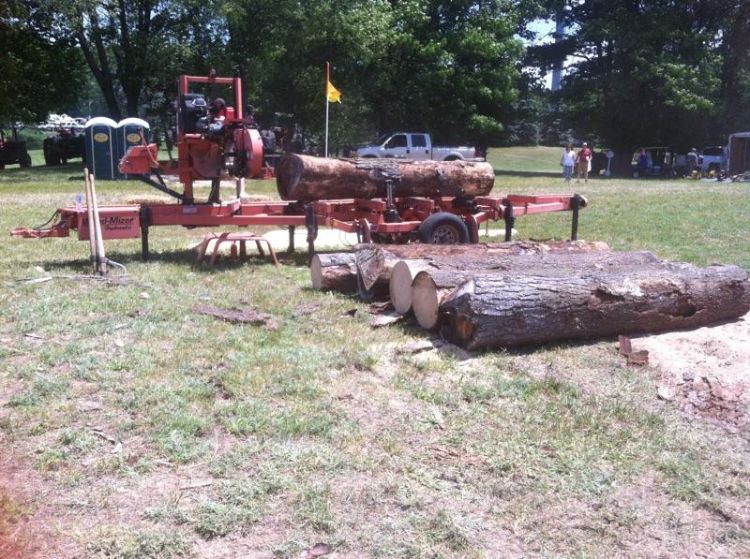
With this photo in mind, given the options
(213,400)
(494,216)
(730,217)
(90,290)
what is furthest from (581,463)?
(730,217)

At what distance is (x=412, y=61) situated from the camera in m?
37.0

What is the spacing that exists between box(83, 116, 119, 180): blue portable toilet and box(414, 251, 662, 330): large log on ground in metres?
19.2

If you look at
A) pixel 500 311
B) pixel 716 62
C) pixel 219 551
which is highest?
pixel 716 62

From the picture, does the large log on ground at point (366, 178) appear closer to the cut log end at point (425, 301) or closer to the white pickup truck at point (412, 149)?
the cut log end at point (425, 301)

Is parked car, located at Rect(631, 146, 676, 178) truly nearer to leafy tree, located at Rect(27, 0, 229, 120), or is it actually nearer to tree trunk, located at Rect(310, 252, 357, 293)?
leafy tree, located at Rect(27, 0, 229, 120)

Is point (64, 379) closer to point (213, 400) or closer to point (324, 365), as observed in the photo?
point (213, 400)

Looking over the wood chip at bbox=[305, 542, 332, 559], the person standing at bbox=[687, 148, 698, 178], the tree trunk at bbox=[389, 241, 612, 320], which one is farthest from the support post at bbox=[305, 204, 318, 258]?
the person standing at bbox=[687, 148, 698, 178]

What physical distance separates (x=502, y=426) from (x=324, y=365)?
4.93 ft

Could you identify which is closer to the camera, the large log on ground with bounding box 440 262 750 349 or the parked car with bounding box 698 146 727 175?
the large log on ground with bounding box 440 262 750 349

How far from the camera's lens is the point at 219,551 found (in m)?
3.18

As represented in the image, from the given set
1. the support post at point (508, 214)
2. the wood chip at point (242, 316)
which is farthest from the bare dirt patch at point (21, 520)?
the support post at point (508, 214)

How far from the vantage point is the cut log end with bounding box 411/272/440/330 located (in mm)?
6098

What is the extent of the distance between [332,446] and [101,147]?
22.4 meters

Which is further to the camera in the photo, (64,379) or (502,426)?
(64,379)
